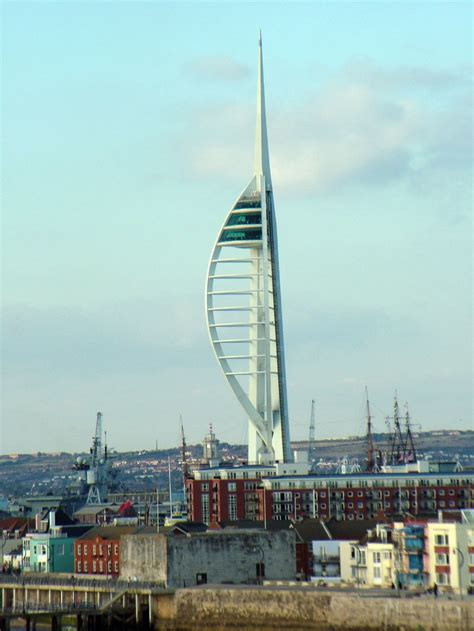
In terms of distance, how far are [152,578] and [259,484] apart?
70.0 m

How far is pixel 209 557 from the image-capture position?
108000 mm

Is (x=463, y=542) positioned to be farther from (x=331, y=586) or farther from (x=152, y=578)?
(x=152, y=578)

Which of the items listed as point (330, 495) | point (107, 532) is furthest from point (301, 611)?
point (330, 495)

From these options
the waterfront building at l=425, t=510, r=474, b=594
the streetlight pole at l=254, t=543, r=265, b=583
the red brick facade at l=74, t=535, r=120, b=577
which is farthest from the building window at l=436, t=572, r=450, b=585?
the red brick facade at l=74, t=535, r=120, b=577

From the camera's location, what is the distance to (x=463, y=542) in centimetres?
10394

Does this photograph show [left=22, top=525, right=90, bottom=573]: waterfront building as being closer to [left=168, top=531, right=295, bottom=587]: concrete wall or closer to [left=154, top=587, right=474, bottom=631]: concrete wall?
[left=168, top=531, right=295, bottom=587]: concrete wall

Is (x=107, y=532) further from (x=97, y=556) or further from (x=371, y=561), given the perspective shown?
(x=371, y=561)

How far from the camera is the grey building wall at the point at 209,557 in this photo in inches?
4218

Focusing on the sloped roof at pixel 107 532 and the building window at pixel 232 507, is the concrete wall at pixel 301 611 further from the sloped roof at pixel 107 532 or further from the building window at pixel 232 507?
the building window at pixel 232 507

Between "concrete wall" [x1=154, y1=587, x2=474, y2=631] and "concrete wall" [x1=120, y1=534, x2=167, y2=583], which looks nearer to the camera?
"concrete wall" [x1=154, y1=587, x2=474, y2=631]

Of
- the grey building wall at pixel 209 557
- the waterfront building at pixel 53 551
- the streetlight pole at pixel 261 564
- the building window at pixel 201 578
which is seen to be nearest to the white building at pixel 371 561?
the grey building wall at pixel 209 557

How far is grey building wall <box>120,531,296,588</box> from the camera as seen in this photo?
4218 inches

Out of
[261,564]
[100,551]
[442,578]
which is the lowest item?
[442,578]

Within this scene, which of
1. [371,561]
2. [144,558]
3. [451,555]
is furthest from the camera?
[371,561]
